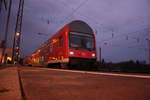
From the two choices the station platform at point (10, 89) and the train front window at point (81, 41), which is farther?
the train front window at point (81, 41)

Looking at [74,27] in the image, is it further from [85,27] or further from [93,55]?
[93,55]

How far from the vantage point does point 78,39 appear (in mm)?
10031

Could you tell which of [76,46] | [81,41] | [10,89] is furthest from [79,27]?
[10,89]

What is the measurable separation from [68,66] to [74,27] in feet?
10.0

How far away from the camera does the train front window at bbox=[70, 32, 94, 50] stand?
32.2ft

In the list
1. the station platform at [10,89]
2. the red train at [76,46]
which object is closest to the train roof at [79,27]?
the red train at [76,46]

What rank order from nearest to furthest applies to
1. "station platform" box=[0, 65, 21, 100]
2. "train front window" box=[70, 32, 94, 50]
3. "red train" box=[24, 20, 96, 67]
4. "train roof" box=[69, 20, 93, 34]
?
"station platform" box=[0, 65, 21, 100] < "red train" box=[24, 20, 96, 67] < "train front window" box=[70, 32, 94, 50] < "train roof" box=[69, 20, 93, 34]

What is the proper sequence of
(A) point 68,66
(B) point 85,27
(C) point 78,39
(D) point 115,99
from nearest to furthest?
(D) point 115,99 → (A) point 68,66 → (C) point 78,39 → (B) point 85,27

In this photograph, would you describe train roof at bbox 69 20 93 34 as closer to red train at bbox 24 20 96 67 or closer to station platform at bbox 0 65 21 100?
red train at bbox 24 20 96 67

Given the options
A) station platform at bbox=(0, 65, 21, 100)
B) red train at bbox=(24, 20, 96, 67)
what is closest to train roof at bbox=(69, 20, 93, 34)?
red train at bbox=(24, 20, 96, 67)

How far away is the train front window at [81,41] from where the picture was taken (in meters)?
9.80

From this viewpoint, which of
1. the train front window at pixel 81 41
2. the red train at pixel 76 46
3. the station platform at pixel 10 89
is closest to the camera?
the station platform at pixel 10 89

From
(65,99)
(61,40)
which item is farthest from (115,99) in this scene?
(61,40)

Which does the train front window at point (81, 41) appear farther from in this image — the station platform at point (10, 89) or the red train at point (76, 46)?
the station platform at point (10, 89)
